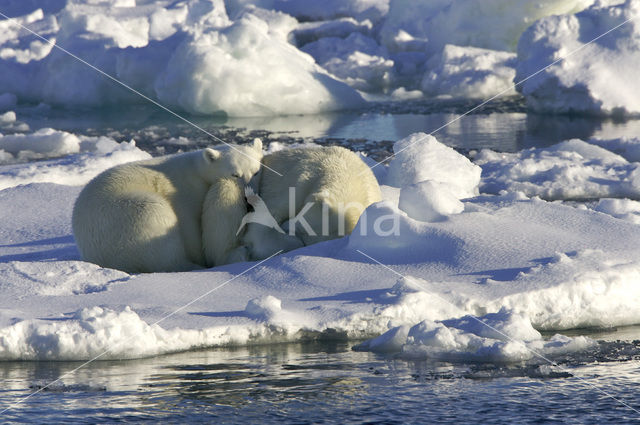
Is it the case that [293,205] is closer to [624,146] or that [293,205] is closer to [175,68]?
[624,146]

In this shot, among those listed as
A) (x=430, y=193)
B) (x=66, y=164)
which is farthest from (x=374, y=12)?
(x=430, y=193)

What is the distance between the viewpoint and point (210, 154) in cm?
576

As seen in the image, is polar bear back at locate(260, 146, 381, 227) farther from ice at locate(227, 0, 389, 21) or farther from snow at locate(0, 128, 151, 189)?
ice at locate(227, 0, 389, 21)

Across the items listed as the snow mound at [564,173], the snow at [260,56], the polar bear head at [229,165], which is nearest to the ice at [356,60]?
the snow at [260,56]

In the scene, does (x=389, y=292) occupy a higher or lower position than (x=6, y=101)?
lower

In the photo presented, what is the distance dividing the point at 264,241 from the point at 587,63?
10.3m

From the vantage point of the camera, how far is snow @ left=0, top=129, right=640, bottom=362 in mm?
4215

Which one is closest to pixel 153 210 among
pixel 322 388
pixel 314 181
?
pixel 314 181

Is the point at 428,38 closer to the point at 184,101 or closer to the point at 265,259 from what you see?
Answer: the point at 184,101

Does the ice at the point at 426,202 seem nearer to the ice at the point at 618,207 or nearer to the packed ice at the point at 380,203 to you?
the packed ice at the point at 380,203

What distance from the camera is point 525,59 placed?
15.9 m

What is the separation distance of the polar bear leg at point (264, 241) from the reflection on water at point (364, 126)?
689 cm

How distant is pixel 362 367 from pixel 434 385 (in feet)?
1.33

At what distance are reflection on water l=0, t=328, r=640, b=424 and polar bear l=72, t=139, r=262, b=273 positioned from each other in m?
1.45
